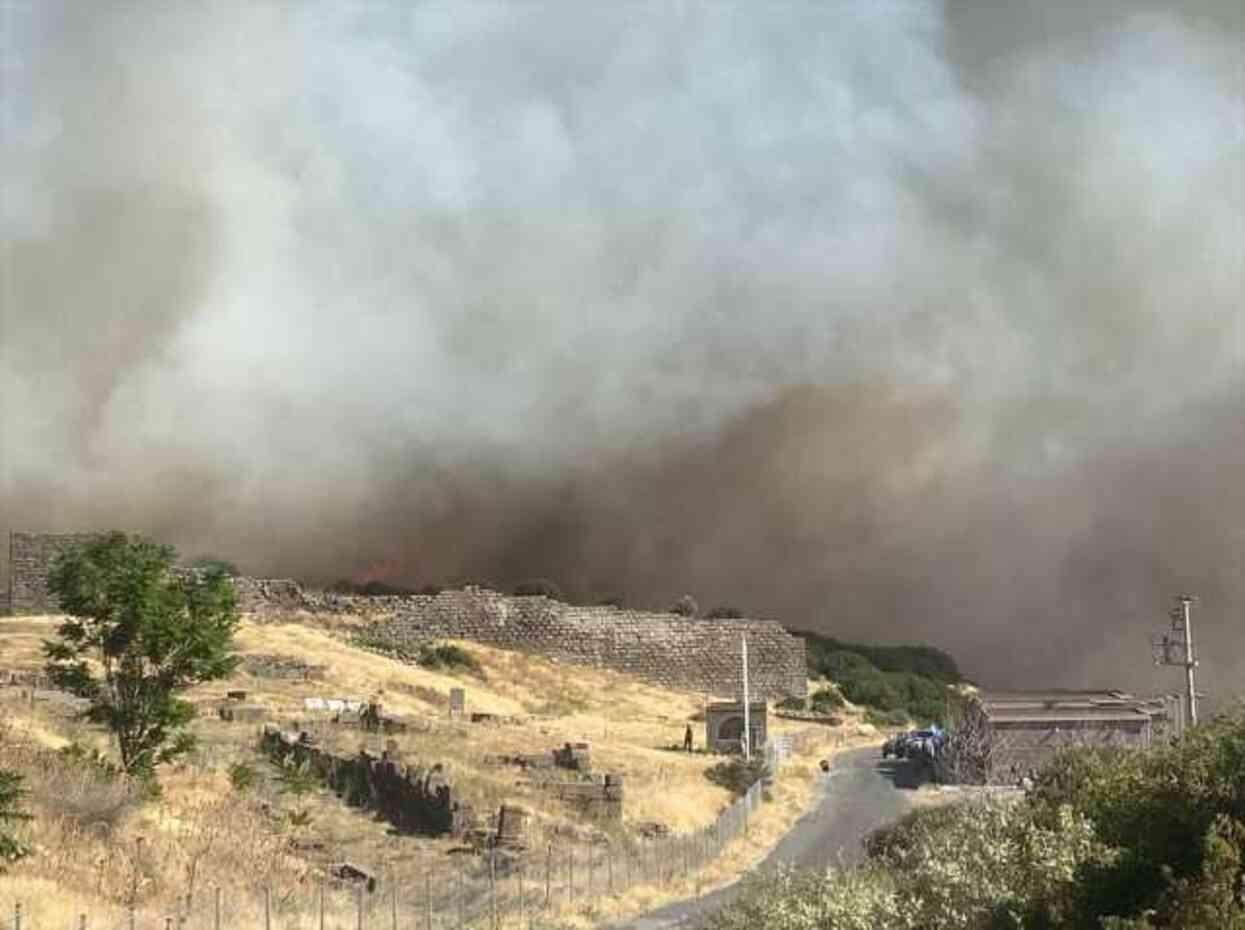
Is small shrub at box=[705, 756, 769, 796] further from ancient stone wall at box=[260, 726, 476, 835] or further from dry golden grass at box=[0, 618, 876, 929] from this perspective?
ancient stone wall at box=[260, 726, 476, 835]

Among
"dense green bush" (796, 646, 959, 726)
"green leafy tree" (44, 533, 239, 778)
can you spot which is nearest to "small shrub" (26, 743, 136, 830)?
"green leafy tree" (44, 533, 239, 778)

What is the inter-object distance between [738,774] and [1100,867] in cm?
3268

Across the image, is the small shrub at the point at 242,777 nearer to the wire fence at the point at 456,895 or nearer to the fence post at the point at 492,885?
the wire fence at the point at 456,895

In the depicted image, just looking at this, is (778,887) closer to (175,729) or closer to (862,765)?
(175,729)

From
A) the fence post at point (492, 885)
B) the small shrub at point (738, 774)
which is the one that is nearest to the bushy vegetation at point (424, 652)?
the small shrub at point (738, 774)

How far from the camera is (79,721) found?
34438 mm

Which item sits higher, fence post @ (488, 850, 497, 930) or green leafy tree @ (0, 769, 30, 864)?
green leafy tree @ (0, 769, 30, 864)

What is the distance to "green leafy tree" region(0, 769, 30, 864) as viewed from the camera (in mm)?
21281

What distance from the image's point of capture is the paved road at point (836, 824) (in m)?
25.9

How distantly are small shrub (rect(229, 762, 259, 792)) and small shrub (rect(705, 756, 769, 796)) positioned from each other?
13.9 m

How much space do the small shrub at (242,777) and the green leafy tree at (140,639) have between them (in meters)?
1.59

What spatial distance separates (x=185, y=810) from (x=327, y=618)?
46318mm

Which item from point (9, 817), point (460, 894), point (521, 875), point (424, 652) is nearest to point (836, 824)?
point (521, 875)

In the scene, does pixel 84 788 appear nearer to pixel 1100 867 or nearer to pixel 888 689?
pixel 1100 867
